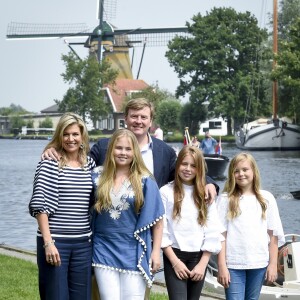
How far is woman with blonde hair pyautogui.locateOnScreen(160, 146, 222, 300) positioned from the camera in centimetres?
554

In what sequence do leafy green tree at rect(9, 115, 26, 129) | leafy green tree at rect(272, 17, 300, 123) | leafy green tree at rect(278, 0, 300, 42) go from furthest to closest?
leafy green tree at rect(9, 115, 26, 129) → leafy green tree at rect(278, 0, 300, 42) → leafy green tree at rect(272, 17, 300, 123)

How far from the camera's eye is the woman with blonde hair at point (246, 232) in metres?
5.84

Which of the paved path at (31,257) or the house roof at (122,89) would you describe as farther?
the house roof at (122,89)

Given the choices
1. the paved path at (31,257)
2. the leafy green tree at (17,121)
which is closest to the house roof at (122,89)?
the leafy green tree at (17,121)

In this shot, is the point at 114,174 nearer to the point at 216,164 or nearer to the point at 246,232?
the point at 246,232

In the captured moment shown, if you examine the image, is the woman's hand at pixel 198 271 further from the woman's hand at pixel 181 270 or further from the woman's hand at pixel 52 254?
the woman's hand at pixel 52 254

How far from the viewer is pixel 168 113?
100 metres

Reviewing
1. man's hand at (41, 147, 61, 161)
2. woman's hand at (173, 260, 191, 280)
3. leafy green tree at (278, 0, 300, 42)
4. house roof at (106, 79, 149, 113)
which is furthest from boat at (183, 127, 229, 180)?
house roof at (106, 79, 149, 113)

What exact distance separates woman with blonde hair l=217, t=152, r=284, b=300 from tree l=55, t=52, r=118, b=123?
98790 millimetres

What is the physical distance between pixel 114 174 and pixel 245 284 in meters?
1.27

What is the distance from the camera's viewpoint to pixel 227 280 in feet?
19.0

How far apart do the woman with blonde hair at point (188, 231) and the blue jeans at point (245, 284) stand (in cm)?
31

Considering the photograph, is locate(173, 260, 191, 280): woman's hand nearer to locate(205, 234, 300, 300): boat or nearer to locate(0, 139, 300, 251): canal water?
locate(205, 234, 300, 300): boat

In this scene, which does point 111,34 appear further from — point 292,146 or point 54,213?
point 54,213
